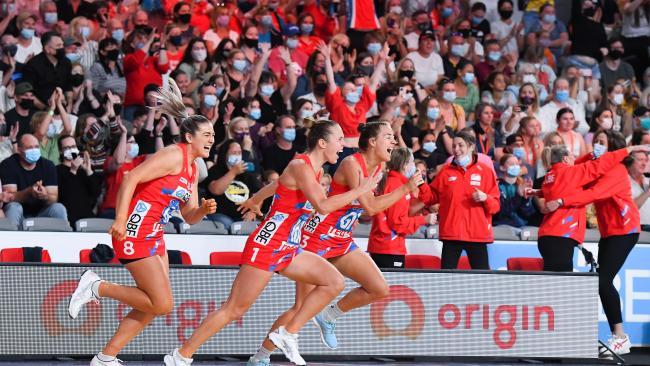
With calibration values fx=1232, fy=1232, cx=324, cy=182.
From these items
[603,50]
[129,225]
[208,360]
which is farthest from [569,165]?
[603,50]

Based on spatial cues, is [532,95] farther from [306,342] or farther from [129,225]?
[129,225]

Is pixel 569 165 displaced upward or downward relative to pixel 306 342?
upward

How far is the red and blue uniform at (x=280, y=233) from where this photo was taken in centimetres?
966

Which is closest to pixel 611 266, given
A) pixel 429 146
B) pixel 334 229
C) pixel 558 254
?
pixel 558 254

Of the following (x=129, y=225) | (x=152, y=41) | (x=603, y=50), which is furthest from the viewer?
(x=603, y=50)

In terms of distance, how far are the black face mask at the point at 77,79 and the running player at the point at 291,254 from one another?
6148 mm

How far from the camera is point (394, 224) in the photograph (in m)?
12.9

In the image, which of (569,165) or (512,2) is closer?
(569,165)

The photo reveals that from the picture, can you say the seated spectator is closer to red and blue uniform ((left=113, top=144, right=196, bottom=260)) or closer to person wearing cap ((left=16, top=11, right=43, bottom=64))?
person wearing cap ((left=16, top=11, right=43, bottom=64))

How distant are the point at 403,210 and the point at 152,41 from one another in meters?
5.26

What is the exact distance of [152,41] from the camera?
54.4 ft

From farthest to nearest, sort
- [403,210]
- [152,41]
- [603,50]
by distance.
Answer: [603,50], [152,41], [403,210]

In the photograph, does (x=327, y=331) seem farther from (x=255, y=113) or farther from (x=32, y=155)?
(x=255, y=113)

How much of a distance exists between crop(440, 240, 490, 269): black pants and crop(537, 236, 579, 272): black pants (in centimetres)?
66
